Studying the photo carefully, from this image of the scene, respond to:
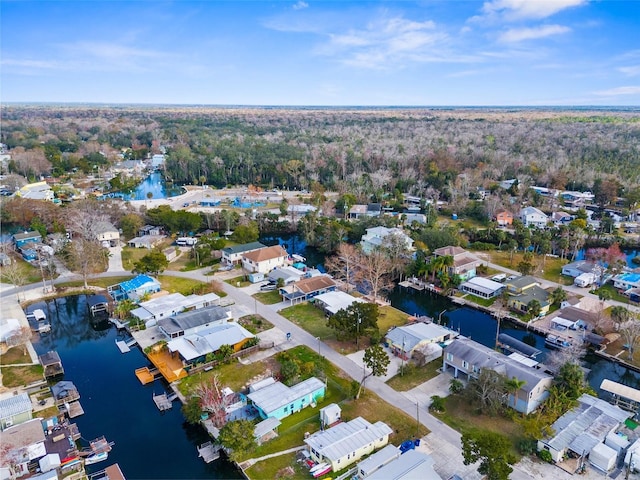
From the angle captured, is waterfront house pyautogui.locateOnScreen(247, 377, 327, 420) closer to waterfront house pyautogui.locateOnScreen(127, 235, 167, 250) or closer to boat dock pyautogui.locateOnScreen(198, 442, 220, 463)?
boat dock pyautogui.locateOnScreen(198, 442, 220, 463)

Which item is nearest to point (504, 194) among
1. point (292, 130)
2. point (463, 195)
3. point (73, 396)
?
point (463, 195)

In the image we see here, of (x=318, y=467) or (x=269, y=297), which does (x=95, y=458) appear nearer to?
(x=318, y=467)

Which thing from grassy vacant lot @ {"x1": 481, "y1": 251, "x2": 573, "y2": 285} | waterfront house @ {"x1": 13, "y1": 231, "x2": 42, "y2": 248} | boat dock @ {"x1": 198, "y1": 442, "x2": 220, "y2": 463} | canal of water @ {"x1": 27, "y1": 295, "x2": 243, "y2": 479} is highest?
waterfront house @ {"x1": 13, "y1": 231, "x2": 42, "y2": 248}

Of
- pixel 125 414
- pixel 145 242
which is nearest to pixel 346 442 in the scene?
pixel 125 414

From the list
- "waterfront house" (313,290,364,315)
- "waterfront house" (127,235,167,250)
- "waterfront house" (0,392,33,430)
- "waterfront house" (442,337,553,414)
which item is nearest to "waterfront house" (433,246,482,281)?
"waterfront house" (313,290,364,315)

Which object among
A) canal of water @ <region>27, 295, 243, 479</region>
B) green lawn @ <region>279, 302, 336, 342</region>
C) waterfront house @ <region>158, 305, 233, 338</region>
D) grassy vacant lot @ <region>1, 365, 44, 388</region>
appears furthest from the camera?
green lawn @ <region>279, 302, 336, 342</region>

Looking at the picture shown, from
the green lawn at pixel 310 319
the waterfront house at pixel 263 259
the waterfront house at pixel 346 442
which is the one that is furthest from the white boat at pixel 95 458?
the waterfront house at pixel 263 259

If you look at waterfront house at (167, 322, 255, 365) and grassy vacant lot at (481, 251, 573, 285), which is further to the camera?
grassy vacant lot at (481, 251, 573, 285)
